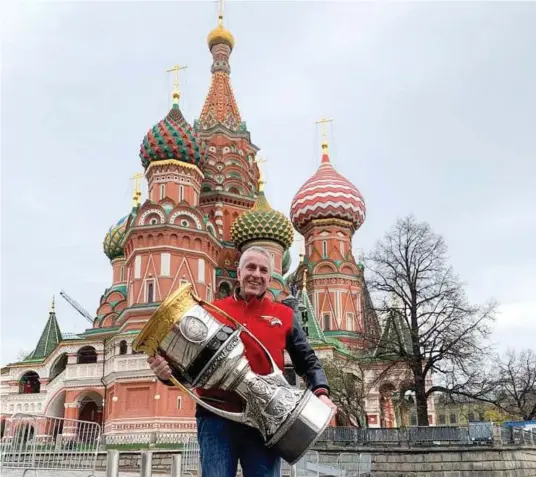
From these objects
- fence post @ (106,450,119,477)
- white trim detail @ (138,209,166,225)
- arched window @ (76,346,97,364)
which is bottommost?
fence post @ (106,450,119,477)

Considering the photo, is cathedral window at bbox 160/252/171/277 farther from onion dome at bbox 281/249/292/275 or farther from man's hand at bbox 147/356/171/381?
man's hand at bbox 147/356/171/381

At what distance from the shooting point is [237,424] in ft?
A: 11.1

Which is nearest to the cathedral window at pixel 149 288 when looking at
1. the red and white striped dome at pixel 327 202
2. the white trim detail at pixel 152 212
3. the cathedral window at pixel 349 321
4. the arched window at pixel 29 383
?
the white trim detail at pixel 152 212

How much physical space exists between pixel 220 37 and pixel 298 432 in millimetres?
40890

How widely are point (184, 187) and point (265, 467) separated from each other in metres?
27.6

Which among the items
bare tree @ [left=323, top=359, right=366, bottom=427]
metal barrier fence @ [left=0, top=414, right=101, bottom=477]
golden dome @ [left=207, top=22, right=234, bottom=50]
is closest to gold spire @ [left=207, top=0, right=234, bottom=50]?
golden dome @ [left=207, top=22, right=234, bottom=50]

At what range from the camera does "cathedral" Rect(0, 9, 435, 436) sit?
26078 mm

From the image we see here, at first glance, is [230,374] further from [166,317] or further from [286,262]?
[286,262]

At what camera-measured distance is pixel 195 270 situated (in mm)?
28609

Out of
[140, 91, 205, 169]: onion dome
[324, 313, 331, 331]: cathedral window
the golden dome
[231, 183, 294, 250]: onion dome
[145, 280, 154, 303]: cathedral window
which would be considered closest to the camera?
[145, 280, 154, 303]: cathedral window

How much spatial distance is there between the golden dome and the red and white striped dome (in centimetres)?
1104

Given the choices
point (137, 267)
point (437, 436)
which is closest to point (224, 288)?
point (137, 267)

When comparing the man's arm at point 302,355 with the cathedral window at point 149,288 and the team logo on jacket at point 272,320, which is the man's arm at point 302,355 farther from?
the cathedral window at point 149,288

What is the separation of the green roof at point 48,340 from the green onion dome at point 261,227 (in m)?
11.6
